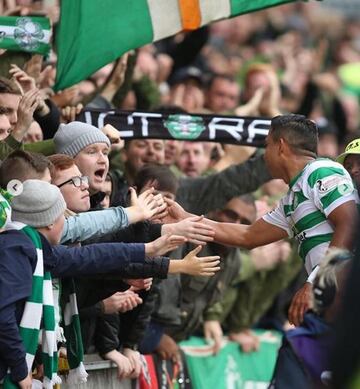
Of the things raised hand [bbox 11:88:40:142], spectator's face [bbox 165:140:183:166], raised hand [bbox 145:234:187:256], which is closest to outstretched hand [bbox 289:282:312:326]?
raised hand [bbox 145:234:187:256]

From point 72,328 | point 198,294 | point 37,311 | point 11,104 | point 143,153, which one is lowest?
point 198,294

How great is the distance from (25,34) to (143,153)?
1.75 meters

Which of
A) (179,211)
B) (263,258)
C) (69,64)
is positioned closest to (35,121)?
(69,64)

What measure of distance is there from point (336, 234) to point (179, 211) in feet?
4.67

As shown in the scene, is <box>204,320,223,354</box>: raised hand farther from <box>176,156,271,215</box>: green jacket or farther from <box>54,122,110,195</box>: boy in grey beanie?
<box>54,122,110,195</box>: boy in grey beanie

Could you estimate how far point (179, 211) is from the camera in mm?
11586

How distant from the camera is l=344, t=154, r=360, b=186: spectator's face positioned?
1154cm

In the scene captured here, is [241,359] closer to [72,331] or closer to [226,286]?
[226,286]

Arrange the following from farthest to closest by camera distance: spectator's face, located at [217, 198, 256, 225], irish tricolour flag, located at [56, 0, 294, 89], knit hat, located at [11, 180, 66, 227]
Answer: spectator's face, located at [217, 198, 256, 225] → irish tricolour flag, located at [56, 0, 294, 89] → knit hat, located at [11, 180, 66, 227]

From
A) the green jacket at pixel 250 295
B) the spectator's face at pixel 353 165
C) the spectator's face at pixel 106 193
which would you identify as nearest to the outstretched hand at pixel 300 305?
the spectator's face at pixel 353 165

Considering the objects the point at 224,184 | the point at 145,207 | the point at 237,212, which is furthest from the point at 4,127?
the point at 237,212

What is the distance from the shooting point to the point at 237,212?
14.6 meters

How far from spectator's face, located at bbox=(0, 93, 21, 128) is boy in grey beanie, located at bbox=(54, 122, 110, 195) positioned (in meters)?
0.38

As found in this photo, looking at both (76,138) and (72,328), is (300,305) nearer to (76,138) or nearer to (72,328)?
(72,328)
